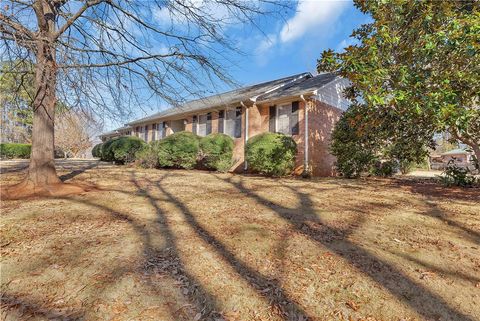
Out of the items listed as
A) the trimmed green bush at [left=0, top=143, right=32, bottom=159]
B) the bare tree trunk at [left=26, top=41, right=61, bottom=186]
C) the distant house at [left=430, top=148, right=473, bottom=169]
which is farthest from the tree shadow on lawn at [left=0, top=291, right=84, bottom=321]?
the trimmed green bush at [left=0, top=143, right=32, bottom=159]

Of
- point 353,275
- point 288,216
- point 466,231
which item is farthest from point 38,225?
point 466,231

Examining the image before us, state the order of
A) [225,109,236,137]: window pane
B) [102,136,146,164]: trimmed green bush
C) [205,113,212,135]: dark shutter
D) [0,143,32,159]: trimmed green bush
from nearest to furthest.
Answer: [225,109,236,137]: window pane < [102,136,146,164]: trimmed green bush < [205,113,212,135]: dark shutter < [0,143,32,159]: trimmed green bush

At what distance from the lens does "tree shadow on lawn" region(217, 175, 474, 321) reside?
2490mm

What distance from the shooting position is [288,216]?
5.02 m

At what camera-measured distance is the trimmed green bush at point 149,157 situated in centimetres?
1422

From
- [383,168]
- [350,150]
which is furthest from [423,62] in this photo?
[383,168]

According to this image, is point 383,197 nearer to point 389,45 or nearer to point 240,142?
point 389,45

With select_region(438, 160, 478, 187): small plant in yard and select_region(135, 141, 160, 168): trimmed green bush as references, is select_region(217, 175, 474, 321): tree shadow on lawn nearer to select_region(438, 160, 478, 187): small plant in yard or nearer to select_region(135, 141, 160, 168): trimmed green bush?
select_region(438, 160, 478, 187): small plant in yard

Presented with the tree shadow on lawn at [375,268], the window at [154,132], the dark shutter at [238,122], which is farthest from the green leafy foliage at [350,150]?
the window at [154,132]

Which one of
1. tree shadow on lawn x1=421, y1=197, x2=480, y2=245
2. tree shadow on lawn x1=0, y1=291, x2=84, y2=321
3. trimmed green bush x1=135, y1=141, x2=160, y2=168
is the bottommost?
tree shadow on lawn x1=0, y1=291, x2=84, y2=321

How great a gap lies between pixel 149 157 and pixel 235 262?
39.7 feet

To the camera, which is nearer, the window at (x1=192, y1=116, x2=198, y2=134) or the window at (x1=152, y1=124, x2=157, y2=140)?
the window at (x1=192, y1=116, x2=198, y2=134)

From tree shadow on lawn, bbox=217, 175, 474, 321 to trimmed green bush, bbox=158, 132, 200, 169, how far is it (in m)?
9.14

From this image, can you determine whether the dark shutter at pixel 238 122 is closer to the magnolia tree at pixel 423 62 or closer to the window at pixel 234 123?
the window at pixel 234 123
